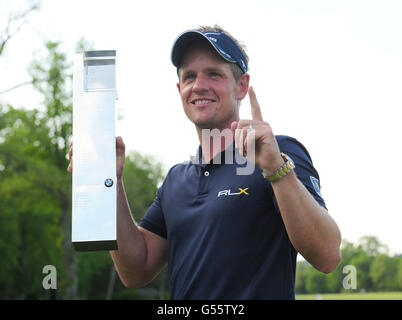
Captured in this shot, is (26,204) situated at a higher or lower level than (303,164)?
lower

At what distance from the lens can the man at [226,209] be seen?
75.8 inches

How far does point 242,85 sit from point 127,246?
1.17 m

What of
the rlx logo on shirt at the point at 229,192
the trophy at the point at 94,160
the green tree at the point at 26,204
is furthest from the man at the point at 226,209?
the green tree at the point at 26,204

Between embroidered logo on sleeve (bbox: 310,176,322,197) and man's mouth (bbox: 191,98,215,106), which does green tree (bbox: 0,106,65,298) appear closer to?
man's mouth (bbox: 191,98,215,106)

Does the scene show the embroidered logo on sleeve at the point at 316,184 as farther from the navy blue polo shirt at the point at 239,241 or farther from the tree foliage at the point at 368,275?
the tree foliage at the point at 368,275

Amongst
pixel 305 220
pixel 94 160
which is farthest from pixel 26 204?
pixel 305 220

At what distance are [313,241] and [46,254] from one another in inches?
1173

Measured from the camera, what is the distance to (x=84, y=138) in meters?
2.21

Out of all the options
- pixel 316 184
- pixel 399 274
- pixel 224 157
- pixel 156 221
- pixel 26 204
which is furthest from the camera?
pixel 399 274

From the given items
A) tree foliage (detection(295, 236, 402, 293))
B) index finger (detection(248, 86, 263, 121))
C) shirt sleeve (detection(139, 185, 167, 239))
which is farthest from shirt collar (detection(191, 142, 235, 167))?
tree foliage (detection(295, 236, 402, 293))

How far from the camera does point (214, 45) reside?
8.49 feet

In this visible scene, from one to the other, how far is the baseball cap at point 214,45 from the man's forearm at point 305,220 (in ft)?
3.32

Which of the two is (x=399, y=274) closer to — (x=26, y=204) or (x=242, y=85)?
(x=26, y=204)

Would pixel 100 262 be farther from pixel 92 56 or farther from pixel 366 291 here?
pixel 366 291
